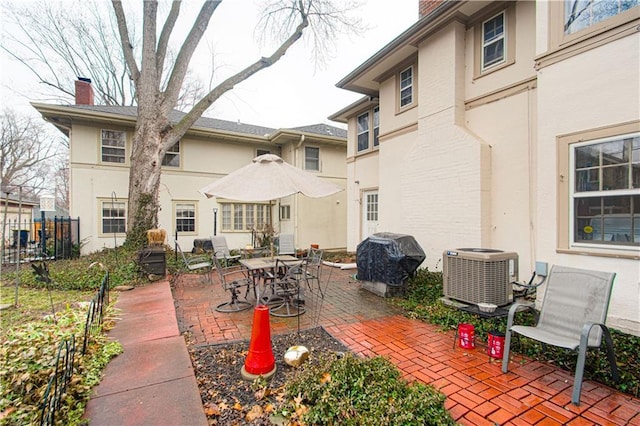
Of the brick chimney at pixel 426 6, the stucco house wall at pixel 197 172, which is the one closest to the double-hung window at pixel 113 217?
the stucco house wall at pixel 197 172

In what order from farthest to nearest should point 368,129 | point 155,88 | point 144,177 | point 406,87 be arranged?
point 368,129
point 155,88
point 144,177
point 406,87

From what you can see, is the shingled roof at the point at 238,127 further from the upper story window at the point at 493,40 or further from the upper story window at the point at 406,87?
the upper story window at the point at 493,40

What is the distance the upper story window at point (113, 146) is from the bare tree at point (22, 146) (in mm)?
12864

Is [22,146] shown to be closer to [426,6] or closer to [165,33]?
[165,33]

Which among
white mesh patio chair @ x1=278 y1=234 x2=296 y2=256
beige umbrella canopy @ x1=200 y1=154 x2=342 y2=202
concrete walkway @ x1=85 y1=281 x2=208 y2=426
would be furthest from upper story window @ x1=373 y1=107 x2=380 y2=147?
concrete walkway @ x1=85 y1=281 x2=208 y2=426

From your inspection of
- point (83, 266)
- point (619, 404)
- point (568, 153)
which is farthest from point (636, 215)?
point (83, 266)

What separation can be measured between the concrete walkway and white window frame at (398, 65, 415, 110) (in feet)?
26.2

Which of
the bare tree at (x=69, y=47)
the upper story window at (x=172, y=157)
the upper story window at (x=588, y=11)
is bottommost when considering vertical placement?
the upper story window at (x=172, y=157)

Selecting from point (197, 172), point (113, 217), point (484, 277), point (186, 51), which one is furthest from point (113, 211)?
point (484, 277)

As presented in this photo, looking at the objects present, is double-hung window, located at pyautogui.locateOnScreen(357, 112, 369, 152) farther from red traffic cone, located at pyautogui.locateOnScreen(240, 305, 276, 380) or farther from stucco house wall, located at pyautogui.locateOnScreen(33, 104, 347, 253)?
red traffic cone, located at pyautogui.locateOnScreen(240, 305, 276, 380)

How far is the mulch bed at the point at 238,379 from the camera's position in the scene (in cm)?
225

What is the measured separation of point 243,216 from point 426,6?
1052cm

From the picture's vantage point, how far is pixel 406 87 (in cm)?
840

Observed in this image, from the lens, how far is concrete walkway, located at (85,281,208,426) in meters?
2.05
